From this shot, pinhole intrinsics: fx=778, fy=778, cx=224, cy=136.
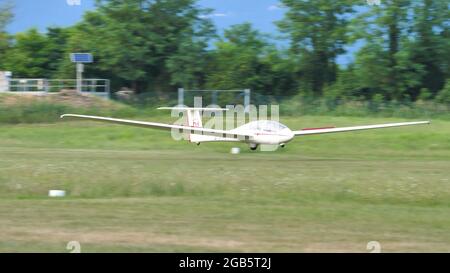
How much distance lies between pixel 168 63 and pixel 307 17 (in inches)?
Result: 425

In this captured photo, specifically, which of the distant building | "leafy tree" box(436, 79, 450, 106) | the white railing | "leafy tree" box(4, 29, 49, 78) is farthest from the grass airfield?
"leafy tree" box(4, 29, 49, 78)

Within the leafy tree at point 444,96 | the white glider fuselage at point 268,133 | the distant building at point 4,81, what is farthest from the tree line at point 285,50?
the white glider fuselage at point 268,133

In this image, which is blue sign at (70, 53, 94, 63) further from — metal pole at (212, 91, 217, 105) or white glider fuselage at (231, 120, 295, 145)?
white glider fuselage at (231, 120, 295, 145)

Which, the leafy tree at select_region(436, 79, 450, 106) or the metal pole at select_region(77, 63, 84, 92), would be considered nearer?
the leafy tree at select_region(436, 79, 450, 106)

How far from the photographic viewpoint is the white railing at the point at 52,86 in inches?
2143

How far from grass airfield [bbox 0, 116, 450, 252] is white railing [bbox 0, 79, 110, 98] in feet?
97.9

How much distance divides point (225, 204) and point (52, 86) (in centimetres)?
4371

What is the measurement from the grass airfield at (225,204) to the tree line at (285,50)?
27035 mm

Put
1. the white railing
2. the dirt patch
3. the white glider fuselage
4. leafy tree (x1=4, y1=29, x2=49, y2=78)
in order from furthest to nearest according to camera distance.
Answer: leafy tree (x1=4, y1=29, x2=49, y2=78) < the white railing < the dirt patch < the white glider fuselage

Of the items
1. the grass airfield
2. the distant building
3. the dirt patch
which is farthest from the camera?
the distant building

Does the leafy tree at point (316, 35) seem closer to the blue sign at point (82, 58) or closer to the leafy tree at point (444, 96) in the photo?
the leafy tree at point (444, 96)

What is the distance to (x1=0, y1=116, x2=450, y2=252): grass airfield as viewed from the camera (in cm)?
1061
